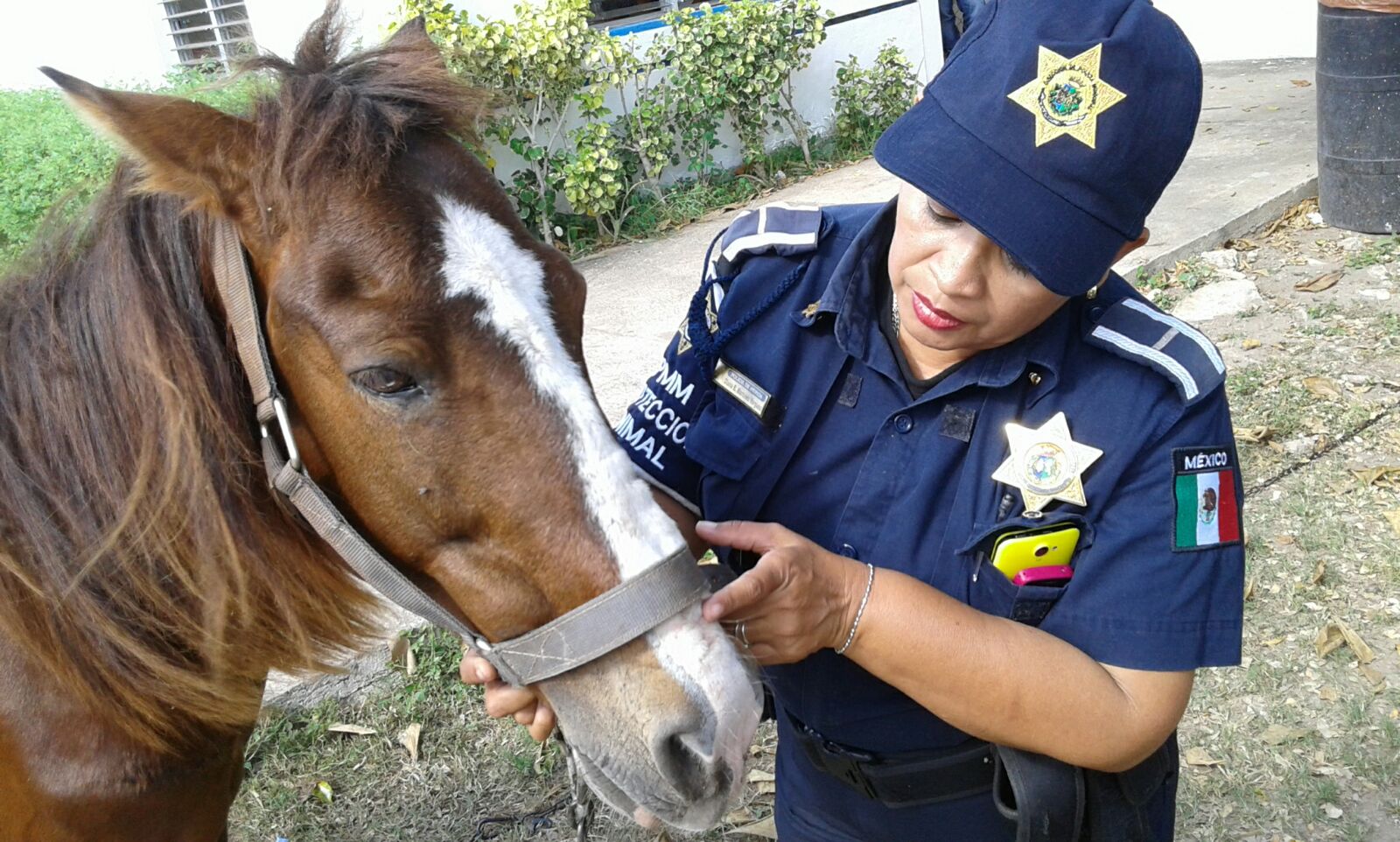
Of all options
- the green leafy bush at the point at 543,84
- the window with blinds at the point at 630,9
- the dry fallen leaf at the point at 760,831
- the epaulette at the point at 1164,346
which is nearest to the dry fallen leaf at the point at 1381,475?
the dry fallen leaf at the point at 760,831

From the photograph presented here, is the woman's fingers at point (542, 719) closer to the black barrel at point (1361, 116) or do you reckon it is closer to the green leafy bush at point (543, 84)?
the green leafy bush at point (543, 84)

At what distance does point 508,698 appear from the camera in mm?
1492

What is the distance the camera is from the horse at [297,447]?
1.40 metres

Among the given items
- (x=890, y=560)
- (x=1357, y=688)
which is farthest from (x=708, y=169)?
(x=890, y=560)

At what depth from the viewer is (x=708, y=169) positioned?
27.2ft

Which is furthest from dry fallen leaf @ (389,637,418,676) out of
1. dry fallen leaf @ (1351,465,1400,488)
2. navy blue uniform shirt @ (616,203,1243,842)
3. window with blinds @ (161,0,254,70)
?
window with blinds @ (161,0,254,70)

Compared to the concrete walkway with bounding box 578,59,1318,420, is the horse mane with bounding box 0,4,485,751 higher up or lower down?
higher up

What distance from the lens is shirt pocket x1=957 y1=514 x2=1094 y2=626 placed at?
5.19 feet

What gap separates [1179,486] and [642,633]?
804 mm

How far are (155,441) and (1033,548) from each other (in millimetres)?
1318

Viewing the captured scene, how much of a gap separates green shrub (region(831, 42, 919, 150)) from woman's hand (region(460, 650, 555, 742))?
319 inches

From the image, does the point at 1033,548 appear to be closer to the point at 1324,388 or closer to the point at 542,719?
the point at 542,719

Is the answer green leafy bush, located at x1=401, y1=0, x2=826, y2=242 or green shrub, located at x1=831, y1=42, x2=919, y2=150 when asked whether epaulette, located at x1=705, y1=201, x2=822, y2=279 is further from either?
green shrub, located at x1=831, y1=42, x2=919, y2=150

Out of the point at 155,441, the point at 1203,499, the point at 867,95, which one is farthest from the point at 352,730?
the point at 867,95
